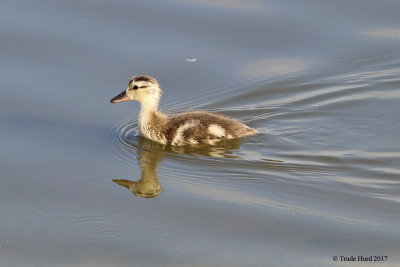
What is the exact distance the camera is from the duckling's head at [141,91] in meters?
6.78

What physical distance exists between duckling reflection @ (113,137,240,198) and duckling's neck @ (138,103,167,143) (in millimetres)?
61

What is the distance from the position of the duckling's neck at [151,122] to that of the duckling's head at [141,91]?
1.7 inches

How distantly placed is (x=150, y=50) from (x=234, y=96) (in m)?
1.07

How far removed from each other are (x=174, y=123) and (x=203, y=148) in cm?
35

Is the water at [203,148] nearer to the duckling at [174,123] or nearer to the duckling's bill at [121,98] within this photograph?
the duckling at [174,123]

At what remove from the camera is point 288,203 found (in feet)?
17.3

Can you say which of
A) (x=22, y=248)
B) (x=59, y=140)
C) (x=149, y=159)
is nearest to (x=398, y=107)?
(x=149, y=159)

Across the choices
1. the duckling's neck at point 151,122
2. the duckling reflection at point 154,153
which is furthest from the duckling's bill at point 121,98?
the duckling reflection at point 154,153

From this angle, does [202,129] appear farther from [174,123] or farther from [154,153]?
[154,153]

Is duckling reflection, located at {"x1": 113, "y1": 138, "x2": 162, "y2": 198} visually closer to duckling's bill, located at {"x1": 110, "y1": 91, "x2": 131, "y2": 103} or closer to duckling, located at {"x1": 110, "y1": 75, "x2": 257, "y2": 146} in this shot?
duckling, located at {"x1": 110, "y1": 75, "x2": 257, "y2": 146}

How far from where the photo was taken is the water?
15.8ft

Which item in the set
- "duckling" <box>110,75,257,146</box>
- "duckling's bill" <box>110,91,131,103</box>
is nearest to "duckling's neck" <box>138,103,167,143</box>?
"duckling" <box>110,75,257,146</box>

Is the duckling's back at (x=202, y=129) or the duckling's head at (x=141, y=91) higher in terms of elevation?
the duckling's head at (x=141, y=91)

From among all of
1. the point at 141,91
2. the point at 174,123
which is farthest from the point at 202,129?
the point at 141,91
